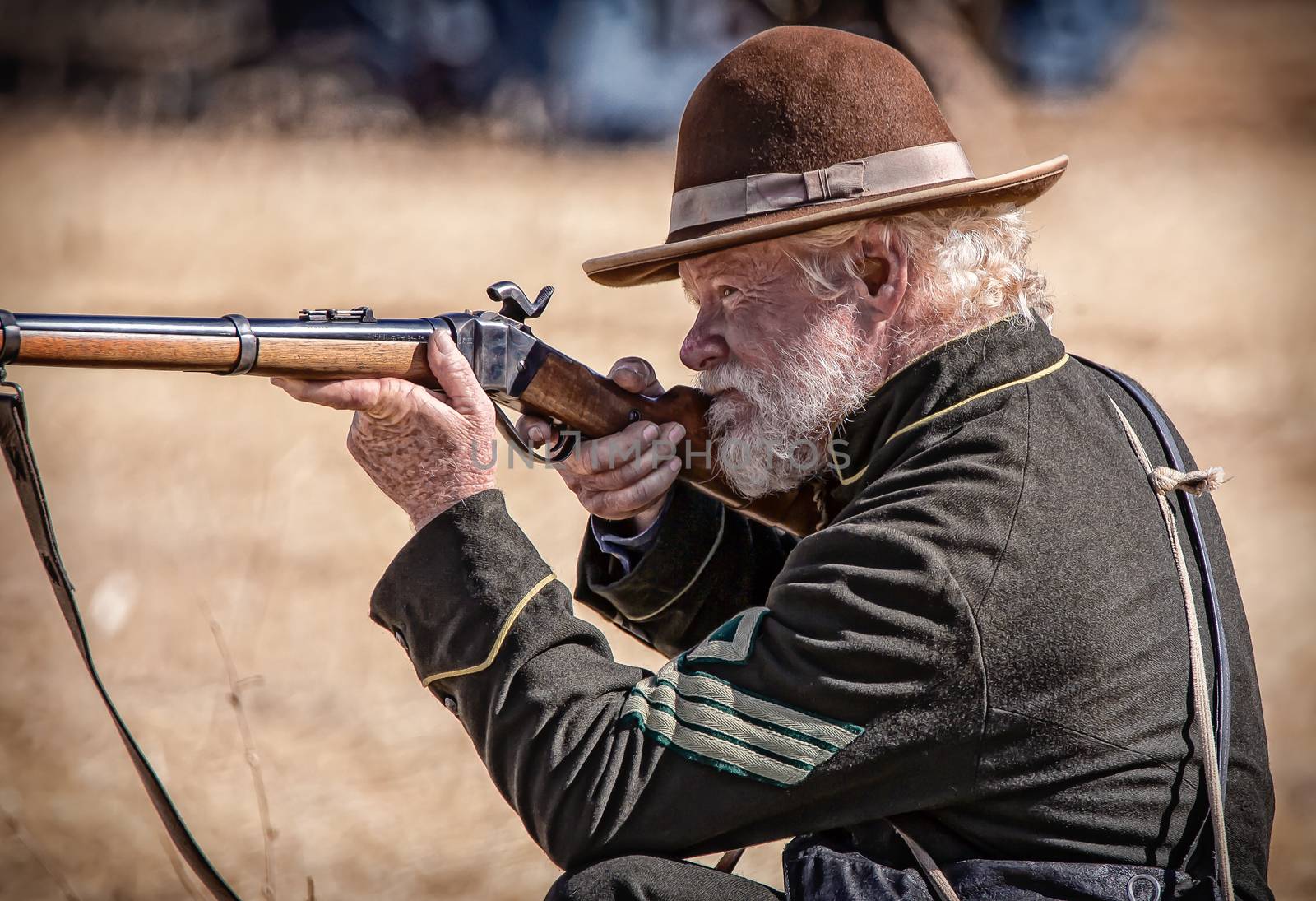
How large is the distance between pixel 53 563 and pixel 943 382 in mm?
1725

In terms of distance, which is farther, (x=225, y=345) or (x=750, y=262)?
(x=750, y=262)

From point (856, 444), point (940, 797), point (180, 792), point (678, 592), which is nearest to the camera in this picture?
point (940, 797)

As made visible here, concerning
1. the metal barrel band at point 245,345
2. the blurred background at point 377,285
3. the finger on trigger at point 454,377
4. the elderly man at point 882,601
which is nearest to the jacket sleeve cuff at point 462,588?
the elderly man at point 882,601

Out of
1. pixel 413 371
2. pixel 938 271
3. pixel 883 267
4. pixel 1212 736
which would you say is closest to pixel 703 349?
pixel 883 267

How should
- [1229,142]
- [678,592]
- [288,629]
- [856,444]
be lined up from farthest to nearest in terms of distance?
[1229,142] → [288,629] → [678,592] → [856,444]

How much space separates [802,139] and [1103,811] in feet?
4.87

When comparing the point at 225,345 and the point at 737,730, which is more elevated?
the point at 225,345

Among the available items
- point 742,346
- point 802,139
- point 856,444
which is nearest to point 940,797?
point 856,444

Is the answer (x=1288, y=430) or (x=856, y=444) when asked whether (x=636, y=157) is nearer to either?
(x=1288, y=430)

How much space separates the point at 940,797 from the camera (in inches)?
91.9

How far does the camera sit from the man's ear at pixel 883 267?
2.80 m

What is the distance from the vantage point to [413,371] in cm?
276

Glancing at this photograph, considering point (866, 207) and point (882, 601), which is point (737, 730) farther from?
point (866, 207)

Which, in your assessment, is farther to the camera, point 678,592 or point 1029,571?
point 678,592
